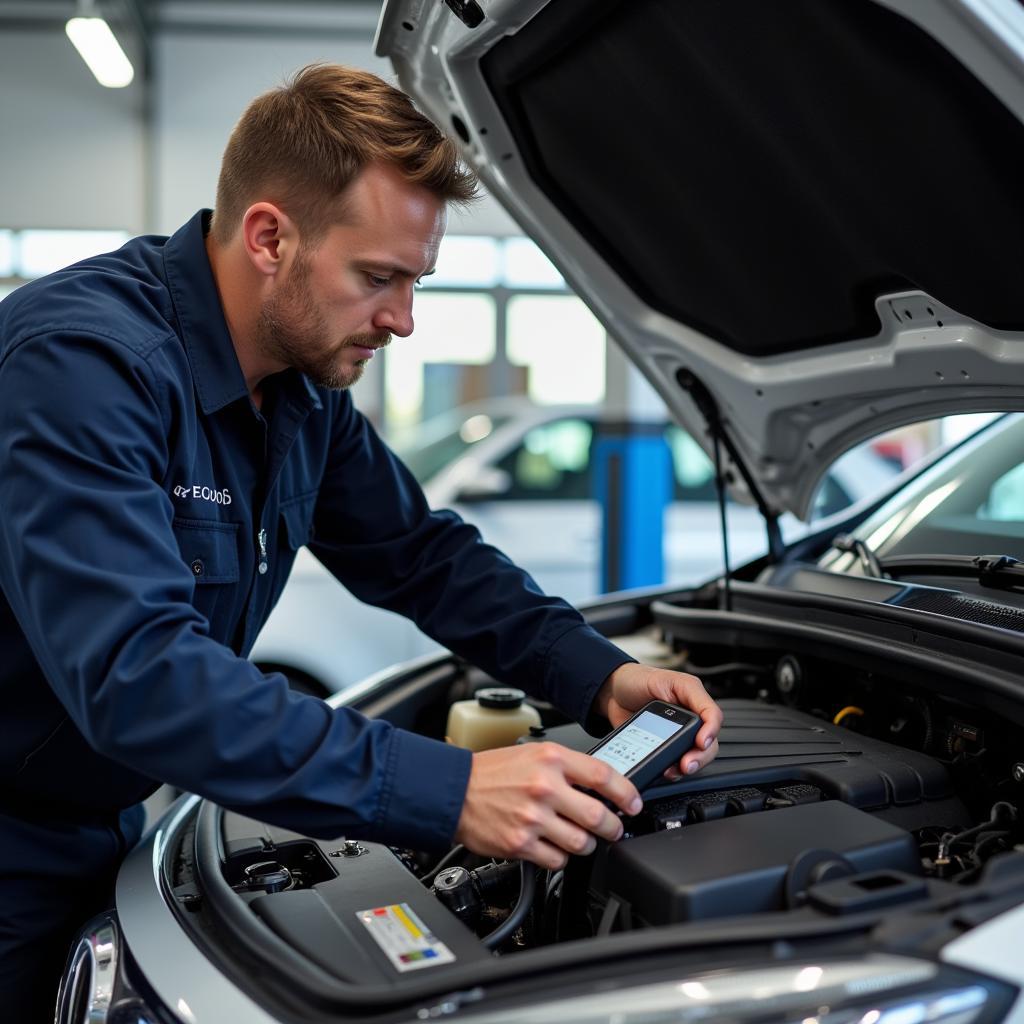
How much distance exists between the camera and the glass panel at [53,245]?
8078mm

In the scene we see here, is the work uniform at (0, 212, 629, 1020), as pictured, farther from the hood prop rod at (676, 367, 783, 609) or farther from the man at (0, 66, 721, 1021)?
the hood prop rod at (676, 367, 783, 609)

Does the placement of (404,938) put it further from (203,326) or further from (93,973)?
(203,326)

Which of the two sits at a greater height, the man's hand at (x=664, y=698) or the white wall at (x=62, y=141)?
the white wall at (x=62, y=141)

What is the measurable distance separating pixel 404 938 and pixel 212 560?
0.57 m

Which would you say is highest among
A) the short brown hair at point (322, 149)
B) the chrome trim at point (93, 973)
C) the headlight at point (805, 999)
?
the short brown hair at point (322, 149)

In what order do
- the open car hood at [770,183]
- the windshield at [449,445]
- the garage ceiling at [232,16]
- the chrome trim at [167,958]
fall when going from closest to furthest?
the chrome trim at [167,958], the open car hood at [770,183], the windshield at [449,445], the garage ceiling at [232,16]

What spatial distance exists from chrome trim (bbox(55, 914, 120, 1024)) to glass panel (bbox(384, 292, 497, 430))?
743 cm

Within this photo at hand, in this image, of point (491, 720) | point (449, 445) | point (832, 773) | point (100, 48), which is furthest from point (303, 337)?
point (100, 48)

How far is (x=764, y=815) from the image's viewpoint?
1.27m

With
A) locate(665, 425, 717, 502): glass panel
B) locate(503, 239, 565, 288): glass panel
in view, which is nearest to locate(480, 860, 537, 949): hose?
locate(665, 425, 717, 502): glass panel

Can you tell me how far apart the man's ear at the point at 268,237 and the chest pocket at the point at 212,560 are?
0.35 m

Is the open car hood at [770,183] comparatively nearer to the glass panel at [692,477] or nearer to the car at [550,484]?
the car at [550,484]

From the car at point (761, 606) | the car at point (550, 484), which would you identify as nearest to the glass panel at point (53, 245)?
the car at point (550, 484)

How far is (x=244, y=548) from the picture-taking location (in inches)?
60.8
